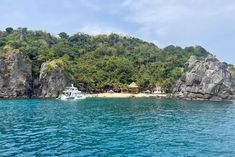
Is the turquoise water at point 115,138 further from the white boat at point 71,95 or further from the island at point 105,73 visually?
the island at point 105,73

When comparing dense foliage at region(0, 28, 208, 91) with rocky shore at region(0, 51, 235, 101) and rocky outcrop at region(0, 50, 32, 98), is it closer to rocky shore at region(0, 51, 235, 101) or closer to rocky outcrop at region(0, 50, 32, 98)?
rocky shore at region(0, 51, 235, 101)

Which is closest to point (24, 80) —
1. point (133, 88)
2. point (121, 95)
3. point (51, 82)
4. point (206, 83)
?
point (51, 82)

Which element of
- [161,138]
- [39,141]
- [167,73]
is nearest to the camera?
[39,141]

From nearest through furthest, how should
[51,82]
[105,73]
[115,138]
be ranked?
[115,138], [51,82], [105,73]

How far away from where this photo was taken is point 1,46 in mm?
149250

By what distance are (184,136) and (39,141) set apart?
1644 cm

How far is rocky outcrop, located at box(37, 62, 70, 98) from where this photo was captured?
130 metres

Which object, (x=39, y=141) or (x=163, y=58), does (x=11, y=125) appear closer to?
(x=39, y=141)

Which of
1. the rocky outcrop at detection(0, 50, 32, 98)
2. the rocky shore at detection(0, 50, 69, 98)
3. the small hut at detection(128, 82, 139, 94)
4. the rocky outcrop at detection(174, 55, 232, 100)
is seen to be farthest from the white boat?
the rocky outcrop at detection(174, 55, 232, 100)

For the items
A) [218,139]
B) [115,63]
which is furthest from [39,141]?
Result: [115,63]

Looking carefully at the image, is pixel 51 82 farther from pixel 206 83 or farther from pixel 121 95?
pixel 206 83

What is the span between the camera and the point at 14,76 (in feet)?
420

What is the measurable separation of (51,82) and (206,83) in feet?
196

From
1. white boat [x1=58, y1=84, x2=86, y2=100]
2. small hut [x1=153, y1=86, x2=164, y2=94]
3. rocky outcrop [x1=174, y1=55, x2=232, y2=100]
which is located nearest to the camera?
white boat [x1=58, y1=84, x2=86, y2=100]
